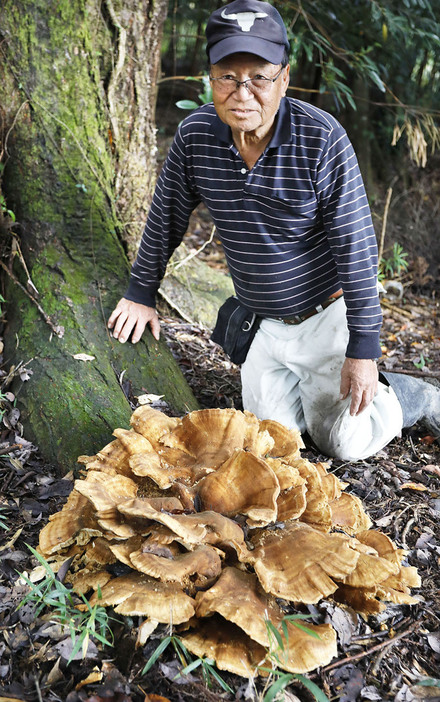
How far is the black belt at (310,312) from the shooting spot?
404cm

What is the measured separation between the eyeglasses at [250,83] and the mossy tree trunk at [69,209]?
1.47m

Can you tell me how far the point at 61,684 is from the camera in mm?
2129

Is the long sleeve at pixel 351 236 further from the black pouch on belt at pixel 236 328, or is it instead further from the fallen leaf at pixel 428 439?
the fallen leaf at pixel 428 439

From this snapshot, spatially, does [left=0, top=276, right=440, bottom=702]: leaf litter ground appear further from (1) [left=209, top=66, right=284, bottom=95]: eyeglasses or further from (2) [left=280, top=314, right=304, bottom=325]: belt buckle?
(1) [left=209, top=66, right=284, bottom=95]: eyeglasses

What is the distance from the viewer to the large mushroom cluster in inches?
81.9

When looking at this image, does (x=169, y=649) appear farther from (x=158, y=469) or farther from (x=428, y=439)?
(x=428, y=439)

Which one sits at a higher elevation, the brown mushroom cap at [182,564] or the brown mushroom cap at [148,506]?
the brown mushroom cap at [148,506]

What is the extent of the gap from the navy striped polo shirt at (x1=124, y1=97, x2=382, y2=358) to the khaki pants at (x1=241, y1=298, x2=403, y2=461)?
224 mm

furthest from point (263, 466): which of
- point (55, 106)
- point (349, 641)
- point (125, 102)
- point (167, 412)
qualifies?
point (125, 102)

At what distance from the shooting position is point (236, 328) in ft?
14.6

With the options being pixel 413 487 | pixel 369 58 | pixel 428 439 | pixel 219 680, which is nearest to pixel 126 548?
pixel 219 680

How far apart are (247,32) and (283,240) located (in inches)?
48.8

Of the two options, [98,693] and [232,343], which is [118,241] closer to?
[232,343]

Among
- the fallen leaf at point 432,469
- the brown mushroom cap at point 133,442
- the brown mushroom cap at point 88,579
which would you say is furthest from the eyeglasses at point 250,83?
the fallen leaf at point 432,469
